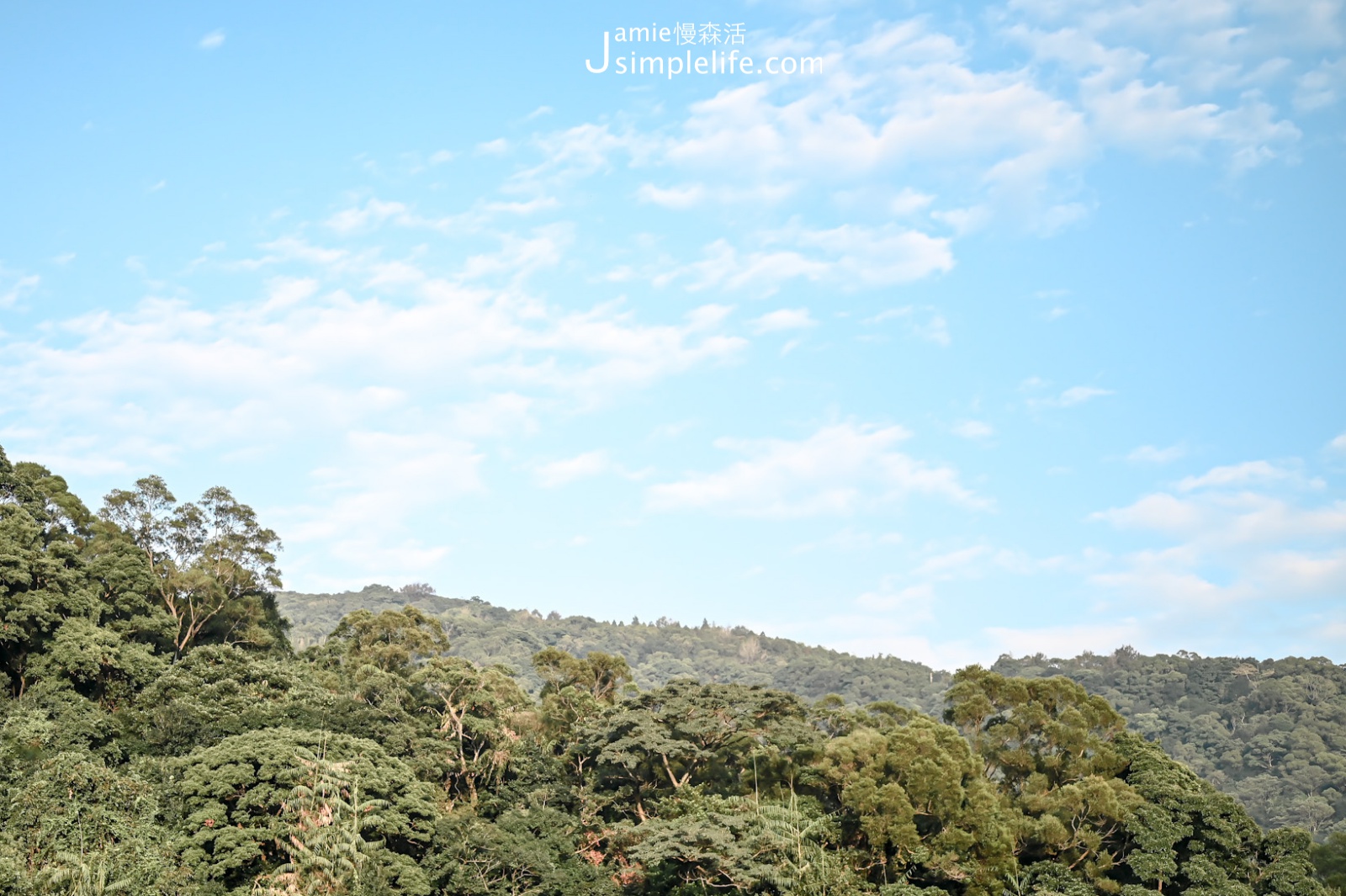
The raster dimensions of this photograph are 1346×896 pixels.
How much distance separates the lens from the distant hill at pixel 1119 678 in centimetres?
5772

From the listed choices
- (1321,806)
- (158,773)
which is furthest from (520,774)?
(1321,806)

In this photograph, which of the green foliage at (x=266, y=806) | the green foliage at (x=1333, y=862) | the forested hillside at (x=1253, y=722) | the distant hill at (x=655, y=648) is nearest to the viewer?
the green foliage at (x=266, y=806)

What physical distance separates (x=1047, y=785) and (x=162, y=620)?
23.7 m

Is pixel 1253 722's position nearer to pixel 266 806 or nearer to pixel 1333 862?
pixel 1333 862

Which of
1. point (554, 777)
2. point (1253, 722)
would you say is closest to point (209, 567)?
point (554, 777)

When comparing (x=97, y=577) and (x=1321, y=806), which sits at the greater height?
(x=97, y=577)

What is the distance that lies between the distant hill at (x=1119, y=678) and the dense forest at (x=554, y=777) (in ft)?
33.7

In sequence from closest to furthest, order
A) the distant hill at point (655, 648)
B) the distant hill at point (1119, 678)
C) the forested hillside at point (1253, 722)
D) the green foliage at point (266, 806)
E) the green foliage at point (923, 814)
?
the green foliage at point (266, 806)
the green foliage at point (923, 814)
the forested hillside at point (1253, 722)
the distant hill at point (1119, 678)
the distant hill at point (655, 648)

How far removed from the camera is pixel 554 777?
28469 millimetres

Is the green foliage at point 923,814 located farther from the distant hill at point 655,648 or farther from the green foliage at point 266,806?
the distant hill at point 655,648

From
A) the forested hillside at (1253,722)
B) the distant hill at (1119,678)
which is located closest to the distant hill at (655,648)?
the distant hill at (1119,678)

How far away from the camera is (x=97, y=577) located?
3225 cm

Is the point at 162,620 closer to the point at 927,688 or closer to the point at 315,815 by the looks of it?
the point at 315,815

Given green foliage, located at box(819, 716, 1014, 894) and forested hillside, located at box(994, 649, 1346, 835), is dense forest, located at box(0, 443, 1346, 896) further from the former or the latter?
forested hillside, located at box(994, 649, 1346, 835)
